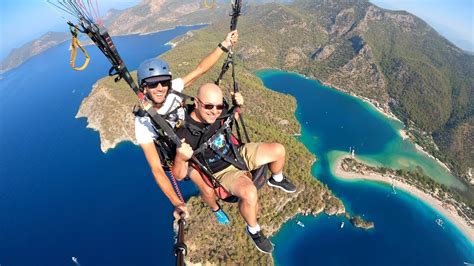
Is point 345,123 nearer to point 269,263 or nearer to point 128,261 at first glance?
point 269,263

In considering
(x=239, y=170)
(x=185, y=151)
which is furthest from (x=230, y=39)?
(x=185, y=151)

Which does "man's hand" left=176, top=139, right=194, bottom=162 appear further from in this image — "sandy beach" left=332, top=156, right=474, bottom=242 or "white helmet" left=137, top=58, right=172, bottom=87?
"sandy beach" left=332, top=156, right=474, bottom=242

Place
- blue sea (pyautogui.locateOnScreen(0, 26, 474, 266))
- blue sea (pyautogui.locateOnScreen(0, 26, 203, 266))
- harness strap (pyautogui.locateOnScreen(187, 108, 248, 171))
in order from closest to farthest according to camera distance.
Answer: harness strap (pyautogui.locateOnScreen(187, 108, 248, 171)) < blue sea (pyautogui.locateOnScreen(0, 26, 474, 266)) < blue sea (pyautogui.locateOnScreen(0, 26, 203, 266))

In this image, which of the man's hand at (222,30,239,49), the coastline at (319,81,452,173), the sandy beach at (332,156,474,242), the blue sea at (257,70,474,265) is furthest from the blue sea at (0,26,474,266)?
the man's hand at (222,30,239,49)

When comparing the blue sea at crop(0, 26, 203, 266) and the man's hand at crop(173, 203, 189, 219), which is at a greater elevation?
the man's hand at crop(173, 203, 189, 219)

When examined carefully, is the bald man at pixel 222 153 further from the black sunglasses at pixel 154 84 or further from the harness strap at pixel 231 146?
the black sunglasses at pixel 154 84

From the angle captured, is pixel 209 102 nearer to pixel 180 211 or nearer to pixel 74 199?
pixel 180 211

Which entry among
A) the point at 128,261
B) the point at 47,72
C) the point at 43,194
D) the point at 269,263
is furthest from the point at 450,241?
the point at 47,72
